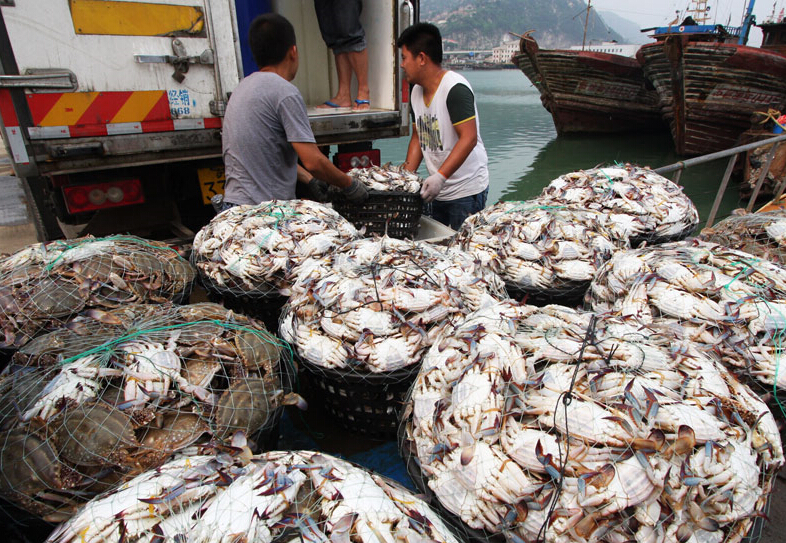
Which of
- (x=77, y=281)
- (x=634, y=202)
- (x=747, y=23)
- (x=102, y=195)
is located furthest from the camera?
(x=747, y=23)

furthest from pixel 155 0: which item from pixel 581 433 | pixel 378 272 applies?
pixel 581 433

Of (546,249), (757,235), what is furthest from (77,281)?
(757,235)

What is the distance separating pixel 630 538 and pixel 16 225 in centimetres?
772

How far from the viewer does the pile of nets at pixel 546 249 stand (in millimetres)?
2104

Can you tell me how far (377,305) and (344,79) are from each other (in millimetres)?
3829

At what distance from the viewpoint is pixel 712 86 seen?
1284 centimetres

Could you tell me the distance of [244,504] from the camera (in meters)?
1.00

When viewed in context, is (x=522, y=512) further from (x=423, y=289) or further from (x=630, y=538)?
(x=423, y=289)

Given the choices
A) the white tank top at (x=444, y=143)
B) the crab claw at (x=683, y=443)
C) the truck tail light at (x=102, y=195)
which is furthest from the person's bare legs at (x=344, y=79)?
the crab claw at (x=683, y=443)

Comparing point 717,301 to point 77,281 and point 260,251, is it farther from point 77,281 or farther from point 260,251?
point 77,281

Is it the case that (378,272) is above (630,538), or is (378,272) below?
above

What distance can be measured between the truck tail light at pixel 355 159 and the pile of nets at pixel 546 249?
2.07 m

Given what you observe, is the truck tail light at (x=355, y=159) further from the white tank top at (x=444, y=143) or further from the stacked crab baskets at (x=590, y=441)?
Result: the stacked crab baskets at (x=590, y=441)

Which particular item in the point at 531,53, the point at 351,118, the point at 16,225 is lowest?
the point at 16,225
